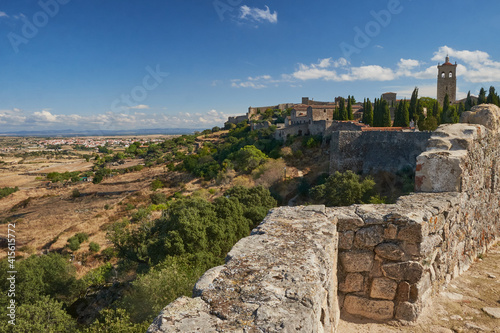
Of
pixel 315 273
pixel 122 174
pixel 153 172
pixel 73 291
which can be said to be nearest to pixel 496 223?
pixel 315 273

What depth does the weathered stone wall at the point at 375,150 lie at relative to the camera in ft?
69.9

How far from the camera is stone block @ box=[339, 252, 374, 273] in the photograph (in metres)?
3.32

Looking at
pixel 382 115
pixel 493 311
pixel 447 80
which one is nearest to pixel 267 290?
pixel 493 311

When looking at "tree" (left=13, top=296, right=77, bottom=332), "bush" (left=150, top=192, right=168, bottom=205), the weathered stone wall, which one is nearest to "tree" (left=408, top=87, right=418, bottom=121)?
the weathered stone wall

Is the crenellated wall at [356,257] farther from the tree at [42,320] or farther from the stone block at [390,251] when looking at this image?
the tree at [42,320]

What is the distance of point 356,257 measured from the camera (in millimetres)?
3336

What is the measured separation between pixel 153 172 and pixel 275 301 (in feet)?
157

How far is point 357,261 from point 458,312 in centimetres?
136

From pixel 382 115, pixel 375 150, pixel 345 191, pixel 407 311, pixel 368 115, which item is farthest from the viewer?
pixel 368 115

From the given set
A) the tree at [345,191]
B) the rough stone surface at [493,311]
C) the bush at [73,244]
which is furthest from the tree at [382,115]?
the rough stone surface at [493,311]

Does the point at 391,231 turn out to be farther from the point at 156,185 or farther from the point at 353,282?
the point at 156,185

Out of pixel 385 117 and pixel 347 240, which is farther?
pixel 385 117

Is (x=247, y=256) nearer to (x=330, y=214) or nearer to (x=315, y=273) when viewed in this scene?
(x=315, y=273)

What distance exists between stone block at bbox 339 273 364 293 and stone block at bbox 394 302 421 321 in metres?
0.47
